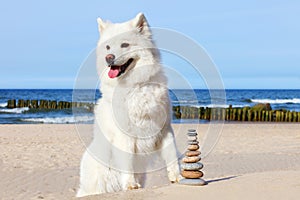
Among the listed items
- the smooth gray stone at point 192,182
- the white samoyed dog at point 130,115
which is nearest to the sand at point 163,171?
the smooth gray stone at point 192,182

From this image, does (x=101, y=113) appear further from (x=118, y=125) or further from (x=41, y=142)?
(x=41, y=142)

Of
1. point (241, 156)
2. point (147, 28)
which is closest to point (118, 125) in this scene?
point (147, 28)

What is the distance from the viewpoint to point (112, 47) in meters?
6.09

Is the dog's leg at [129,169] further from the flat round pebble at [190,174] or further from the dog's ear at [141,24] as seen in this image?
the dog's ear at [141,24]

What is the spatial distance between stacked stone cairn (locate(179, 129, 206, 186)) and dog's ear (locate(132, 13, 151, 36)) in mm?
1428

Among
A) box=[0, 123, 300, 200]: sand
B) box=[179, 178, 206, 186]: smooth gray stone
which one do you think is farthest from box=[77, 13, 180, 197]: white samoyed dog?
box=[0, 123, 300, 200]: sand

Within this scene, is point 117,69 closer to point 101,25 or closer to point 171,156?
point 101,25

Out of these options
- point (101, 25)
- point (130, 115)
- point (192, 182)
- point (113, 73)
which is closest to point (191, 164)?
point (192, 182)

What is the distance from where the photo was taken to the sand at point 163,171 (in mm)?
5520

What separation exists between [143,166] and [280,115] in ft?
87.9

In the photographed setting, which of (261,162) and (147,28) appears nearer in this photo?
(147,28)

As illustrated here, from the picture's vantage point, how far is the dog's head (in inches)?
239

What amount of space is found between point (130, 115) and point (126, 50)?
0.82m

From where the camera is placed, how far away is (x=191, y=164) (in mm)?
5738
